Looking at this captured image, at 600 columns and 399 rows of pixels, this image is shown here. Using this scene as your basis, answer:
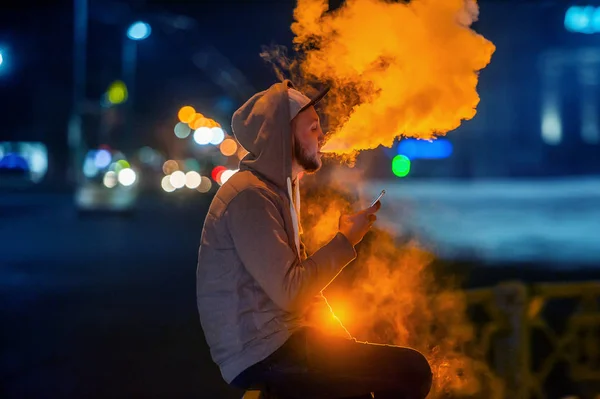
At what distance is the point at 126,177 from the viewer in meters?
27.0

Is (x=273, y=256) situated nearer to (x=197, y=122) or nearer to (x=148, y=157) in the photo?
(x=197, y=122)

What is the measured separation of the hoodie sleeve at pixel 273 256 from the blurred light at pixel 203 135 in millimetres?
35341

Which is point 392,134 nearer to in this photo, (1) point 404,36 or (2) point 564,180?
(1) point 404,36

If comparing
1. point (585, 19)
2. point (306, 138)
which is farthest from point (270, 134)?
point (585, 19)

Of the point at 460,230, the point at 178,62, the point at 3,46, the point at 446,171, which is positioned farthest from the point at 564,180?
the point at 3,46

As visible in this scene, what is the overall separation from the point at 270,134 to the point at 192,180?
3382 centimetres

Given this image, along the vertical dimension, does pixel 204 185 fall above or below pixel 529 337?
above

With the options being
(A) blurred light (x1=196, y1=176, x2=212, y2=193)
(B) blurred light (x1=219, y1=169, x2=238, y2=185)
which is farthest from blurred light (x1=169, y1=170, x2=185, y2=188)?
(B) blurred light (x1=219, y1=169, x2=238, y2=185)

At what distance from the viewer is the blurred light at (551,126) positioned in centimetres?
4669

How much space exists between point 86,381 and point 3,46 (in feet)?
14.2

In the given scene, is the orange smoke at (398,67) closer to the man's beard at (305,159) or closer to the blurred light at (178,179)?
the man's beard at (305,159)

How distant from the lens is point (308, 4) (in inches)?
147

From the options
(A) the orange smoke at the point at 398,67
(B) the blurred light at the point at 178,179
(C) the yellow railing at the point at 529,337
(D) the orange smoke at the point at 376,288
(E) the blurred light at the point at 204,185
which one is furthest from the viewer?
(B) the blurred light at the point at 178,179

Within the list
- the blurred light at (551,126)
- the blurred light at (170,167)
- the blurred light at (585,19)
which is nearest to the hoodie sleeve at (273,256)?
the blurred light at (585,19)
